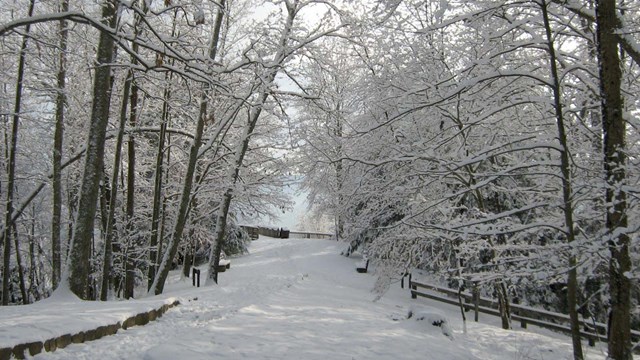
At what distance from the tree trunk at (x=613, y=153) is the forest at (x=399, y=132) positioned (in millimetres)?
17

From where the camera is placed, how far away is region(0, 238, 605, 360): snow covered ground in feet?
19.4

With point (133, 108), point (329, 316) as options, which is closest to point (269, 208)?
point (133, 108)

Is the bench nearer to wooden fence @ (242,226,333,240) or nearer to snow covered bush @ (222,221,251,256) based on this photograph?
snow covered bush @ (222,221,251,256)

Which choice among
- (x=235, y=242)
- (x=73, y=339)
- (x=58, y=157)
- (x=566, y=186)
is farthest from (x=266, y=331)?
(x=235, y=242)

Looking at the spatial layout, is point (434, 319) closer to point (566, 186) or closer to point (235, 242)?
point (566, 186)

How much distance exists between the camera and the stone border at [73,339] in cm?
473

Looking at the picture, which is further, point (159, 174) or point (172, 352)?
point (159, 174)

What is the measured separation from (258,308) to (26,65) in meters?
11.5

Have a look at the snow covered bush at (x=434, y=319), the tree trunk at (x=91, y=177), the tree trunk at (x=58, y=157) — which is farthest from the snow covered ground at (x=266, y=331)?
the tree trunk at (x=58, y=157)

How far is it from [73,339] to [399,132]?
25.3ft

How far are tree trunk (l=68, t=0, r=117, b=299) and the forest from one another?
0.10 feet

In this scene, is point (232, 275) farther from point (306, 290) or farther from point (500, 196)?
point (500, 196)

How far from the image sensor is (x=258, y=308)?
10.2 meters

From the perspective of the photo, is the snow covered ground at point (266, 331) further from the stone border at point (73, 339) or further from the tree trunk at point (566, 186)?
the tree trunk at point (566, 186)
